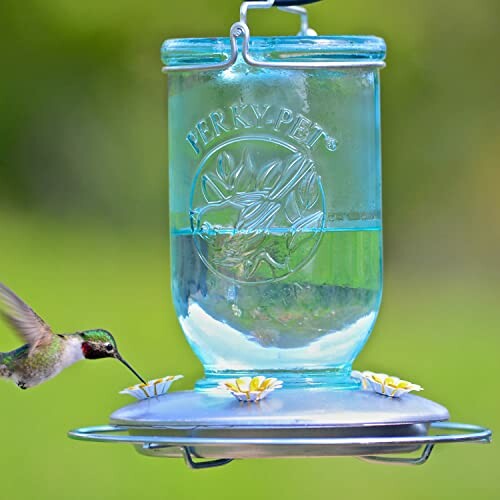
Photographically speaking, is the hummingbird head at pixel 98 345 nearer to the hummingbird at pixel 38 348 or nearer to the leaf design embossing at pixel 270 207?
the hummingbird at pixel 38 348

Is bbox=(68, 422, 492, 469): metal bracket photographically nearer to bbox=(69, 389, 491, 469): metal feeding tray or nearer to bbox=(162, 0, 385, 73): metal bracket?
bbox=(69, 389, 491, 469): metal feeding tray

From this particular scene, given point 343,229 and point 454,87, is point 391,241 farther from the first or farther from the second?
point 343,229

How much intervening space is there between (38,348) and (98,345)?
27cm

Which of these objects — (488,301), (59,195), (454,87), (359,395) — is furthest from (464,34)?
(359,395)

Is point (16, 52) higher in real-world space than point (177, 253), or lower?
higher

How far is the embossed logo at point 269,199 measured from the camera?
12.1ft

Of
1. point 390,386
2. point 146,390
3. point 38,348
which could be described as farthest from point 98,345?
point 390,386

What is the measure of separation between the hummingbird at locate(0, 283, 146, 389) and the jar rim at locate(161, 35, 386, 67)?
3.38 ft

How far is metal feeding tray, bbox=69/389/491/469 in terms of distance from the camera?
310cm

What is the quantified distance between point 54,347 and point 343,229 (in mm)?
1222

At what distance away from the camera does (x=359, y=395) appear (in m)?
3.46

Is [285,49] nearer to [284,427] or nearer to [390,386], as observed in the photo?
[390,386]

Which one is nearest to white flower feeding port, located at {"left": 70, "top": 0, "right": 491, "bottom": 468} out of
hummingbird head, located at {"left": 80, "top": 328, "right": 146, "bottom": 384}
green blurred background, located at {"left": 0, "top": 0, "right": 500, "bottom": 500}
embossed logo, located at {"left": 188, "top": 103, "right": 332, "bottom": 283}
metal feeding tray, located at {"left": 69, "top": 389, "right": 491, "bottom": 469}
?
embossed logo, located at {"left": 188, "top": 103, "right": 332, "bottom": 283}

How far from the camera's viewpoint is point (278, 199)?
368 centimetres
